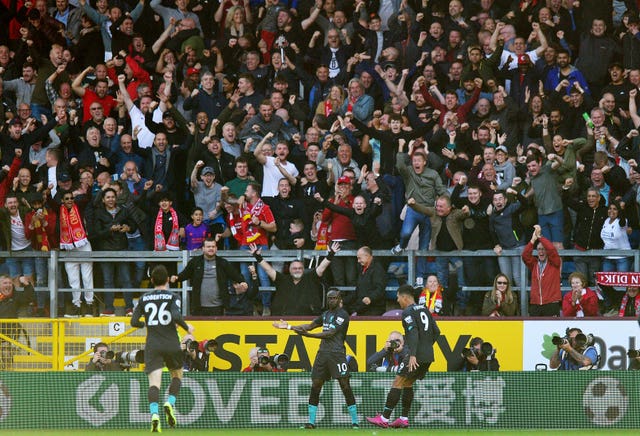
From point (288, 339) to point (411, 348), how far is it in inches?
147

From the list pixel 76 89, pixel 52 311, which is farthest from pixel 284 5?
pixel 52 311

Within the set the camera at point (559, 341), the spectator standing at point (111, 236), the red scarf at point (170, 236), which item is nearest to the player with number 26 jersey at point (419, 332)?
the camera at point (559, 341)

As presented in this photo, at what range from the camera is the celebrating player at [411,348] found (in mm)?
17891

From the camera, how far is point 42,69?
2531 centimetres

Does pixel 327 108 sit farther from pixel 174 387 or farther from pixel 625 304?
pixel 174 387

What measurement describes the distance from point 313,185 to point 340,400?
4182mm

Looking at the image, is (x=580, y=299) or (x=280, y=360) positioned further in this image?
(x=580, y=299)

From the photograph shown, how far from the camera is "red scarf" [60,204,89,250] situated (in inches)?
864

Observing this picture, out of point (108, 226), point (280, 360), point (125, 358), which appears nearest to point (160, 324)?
point (280, 360)

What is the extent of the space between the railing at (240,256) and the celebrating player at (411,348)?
3.28 meters

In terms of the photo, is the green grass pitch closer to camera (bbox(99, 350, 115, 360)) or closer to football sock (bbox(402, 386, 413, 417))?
football sock (bbox(402, 386, 413, 417))

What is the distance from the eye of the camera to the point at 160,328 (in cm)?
1658

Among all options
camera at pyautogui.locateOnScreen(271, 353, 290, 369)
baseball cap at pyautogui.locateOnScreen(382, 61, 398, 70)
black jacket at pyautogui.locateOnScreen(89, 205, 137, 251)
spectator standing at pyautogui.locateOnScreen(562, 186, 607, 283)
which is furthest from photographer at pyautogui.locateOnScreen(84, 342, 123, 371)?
spectator standing at pyautogui.locateOnScreen(562, 186, 607, 283)

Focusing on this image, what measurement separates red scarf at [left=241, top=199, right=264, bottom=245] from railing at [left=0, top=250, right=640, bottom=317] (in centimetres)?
31
